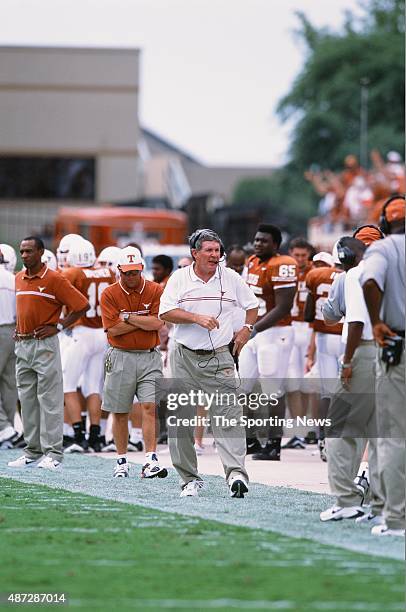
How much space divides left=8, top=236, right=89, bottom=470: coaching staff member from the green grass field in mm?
3135

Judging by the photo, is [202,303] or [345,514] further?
[202,303]

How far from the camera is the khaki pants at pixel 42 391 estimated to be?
13.6 meters

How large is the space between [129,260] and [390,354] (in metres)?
3.88

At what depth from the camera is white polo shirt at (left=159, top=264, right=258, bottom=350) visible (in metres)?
11.5

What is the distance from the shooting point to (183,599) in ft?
24.5

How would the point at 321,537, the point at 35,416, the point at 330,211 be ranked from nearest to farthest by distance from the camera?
the point at 321,537 → the point at 35,416 → the point at 330,211

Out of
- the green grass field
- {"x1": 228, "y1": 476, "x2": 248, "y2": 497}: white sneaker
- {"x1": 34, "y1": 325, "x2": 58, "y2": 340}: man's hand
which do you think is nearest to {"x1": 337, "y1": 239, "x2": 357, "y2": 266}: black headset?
{"x1": 228, "y1": 476, "x2": 248, "y2": 497}: white sneaker

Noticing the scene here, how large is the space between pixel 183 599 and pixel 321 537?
212 centimetres

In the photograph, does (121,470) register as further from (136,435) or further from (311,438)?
(311,438)

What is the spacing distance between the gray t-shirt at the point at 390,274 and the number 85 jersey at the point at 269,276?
14.8 ft

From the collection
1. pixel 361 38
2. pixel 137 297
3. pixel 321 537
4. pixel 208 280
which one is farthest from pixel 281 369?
pixel 361 38

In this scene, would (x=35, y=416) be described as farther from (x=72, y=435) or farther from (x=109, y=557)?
(x=109, y=557)

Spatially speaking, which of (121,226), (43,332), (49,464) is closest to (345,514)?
(49,464)

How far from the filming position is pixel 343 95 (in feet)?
203
